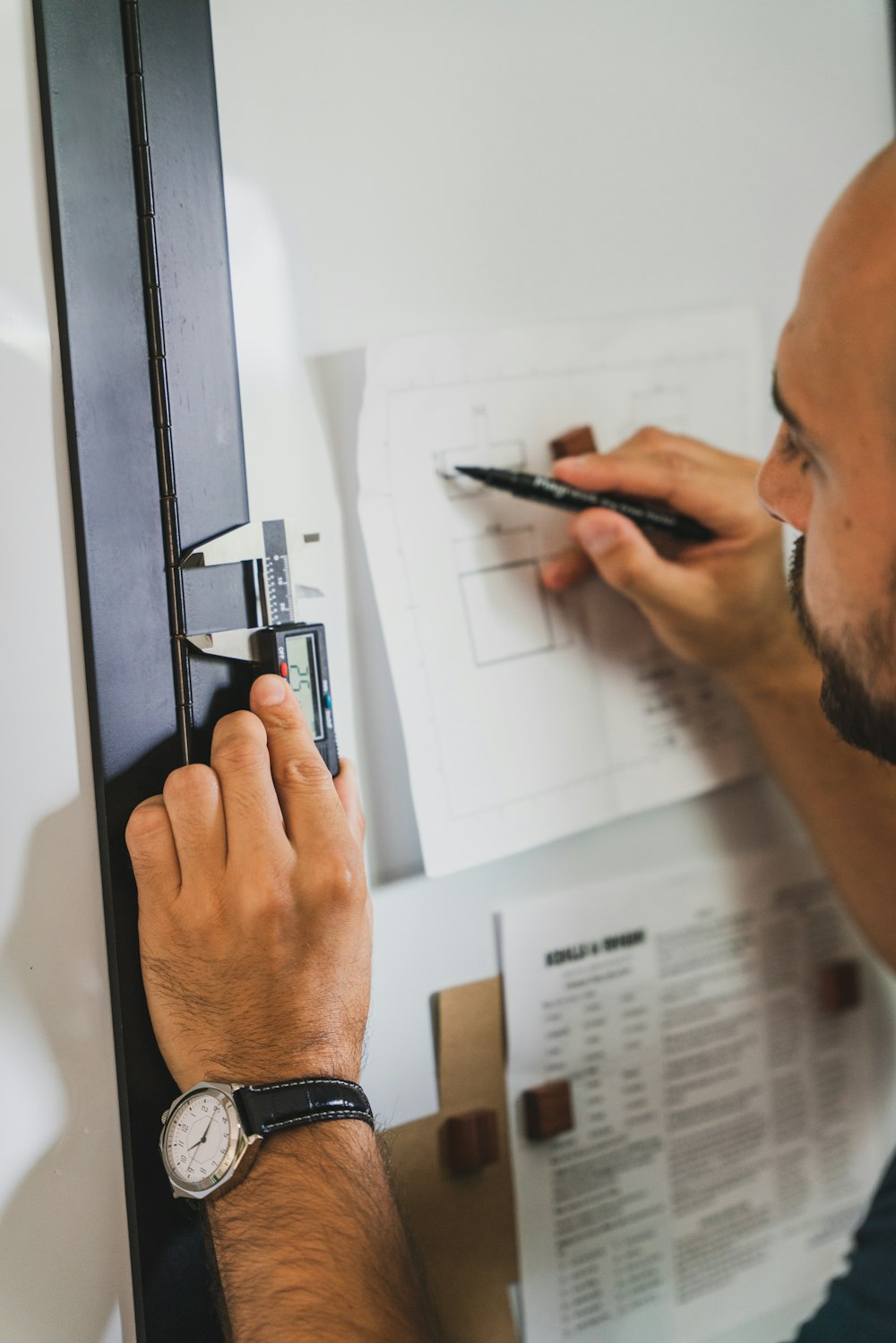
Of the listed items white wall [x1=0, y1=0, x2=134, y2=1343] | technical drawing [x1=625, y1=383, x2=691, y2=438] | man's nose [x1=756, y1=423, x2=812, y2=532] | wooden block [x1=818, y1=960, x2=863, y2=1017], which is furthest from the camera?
wooden block [x1=818, y1=960, x2=863, y2=1017]

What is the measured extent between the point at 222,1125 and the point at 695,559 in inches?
17.9

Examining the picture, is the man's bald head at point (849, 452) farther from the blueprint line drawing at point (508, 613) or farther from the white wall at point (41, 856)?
the white wall at point (41, 856)

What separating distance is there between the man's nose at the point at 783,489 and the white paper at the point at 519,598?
121 mm

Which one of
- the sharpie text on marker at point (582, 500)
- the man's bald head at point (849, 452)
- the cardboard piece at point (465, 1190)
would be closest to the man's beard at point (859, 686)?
the man's bald head at point (849, 452)

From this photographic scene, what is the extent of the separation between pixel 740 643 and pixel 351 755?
0.30 m

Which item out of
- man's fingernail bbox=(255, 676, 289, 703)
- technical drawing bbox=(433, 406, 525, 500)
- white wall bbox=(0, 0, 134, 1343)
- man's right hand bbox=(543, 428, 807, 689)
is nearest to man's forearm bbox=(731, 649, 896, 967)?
man's right hand bbox=(543, 428, 807, 689)

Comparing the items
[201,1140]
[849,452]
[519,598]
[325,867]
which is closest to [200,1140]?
[201,1140]

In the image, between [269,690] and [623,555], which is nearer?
[269,690]

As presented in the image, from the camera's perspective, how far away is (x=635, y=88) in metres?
0.63

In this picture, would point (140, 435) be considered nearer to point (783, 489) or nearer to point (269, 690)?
point (269, 690)

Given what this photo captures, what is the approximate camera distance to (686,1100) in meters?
0.71

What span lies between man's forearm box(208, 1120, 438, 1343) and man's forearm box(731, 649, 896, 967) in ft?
1.35

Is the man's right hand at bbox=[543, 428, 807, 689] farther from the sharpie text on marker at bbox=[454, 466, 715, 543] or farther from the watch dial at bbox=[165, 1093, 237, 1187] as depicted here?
the watch dial at bbox=[165, 1093, 237, 1187]

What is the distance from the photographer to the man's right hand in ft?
2.01
